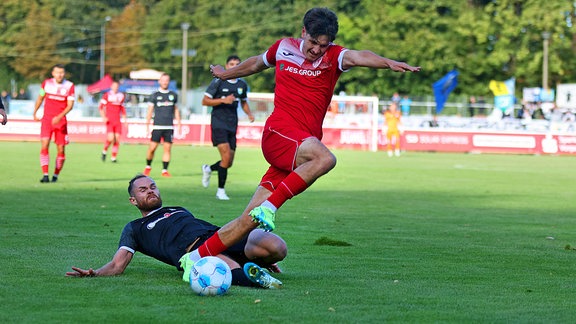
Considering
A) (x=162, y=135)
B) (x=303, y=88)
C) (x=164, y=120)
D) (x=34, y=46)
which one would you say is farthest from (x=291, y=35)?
(x=303, y=88)

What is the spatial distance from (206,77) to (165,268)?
8316 cm

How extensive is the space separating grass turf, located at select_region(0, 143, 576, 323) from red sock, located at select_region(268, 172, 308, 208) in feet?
2.12

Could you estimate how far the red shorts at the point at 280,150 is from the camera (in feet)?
28.3

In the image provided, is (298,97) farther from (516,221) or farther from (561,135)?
(561,135)

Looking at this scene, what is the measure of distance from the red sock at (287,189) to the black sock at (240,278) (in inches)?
22.3

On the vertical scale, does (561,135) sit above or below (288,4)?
below

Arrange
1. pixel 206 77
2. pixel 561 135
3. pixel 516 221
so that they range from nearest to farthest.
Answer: pixel 516 221
pixel 561 135
pixel 206 77

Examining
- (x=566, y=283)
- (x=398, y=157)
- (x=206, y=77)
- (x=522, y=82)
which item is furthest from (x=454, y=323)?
(x=206, y=77)

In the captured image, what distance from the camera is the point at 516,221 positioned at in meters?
15.3

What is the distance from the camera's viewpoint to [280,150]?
8.73 meters

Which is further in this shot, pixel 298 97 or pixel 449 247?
pixel 449 247

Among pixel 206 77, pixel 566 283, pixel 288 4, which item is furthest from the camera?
pixel 206 77

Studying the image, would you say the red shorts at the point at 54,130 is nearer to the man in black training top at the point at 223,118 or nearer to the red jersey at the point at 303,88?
the man in black training top at the point at 223,118

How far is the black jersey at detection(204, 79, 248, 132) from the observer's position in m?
18.5
